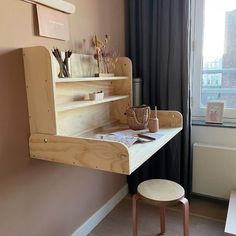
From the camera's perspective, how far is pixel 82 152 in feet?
4.36

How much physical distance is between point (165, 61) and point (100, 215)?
5.00 ft

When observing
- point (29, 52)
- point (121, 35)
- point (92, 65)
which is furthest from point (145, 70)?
point (29, 52)

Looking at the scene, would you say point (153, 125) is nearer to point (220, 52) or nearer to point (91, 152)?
point (91, 152)

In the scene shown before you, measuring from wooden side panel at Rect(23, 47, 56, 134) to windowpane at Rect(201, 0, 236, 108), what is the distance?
162cm

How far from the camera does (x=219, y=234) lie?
6.48ft

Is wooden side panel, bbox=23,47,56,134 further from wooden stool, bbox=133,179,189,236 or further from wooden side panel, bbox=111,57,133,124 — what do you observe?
wooden side panel, bbox=111,57,133,124

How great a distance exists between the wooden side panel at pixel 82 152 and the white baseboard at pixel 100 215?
82 centimetres

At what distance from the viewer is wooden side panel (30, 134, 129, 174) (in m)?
1.24

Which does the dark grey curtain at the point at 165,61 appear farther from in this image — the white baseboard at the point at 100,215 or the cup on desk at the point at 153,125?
the cup on desk at the point at 153,125

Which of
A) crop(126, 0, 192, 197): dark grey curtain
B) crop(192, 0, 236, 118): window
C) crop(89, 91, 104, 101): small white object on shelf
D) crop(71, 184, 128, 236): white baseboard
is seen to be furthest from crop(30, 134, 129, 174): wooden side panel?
crop(192, 0, 236, 118): window

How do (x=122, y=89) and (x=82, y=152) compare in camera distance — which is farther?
(x=122, y=89)

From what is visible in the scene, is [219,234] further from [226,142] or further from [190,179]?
[226,142]

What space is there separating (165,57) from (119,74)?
472 mm

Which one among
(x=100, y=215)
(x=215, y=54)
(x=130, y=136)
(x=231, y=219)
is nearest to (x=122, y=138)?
(x=130, y=136)
